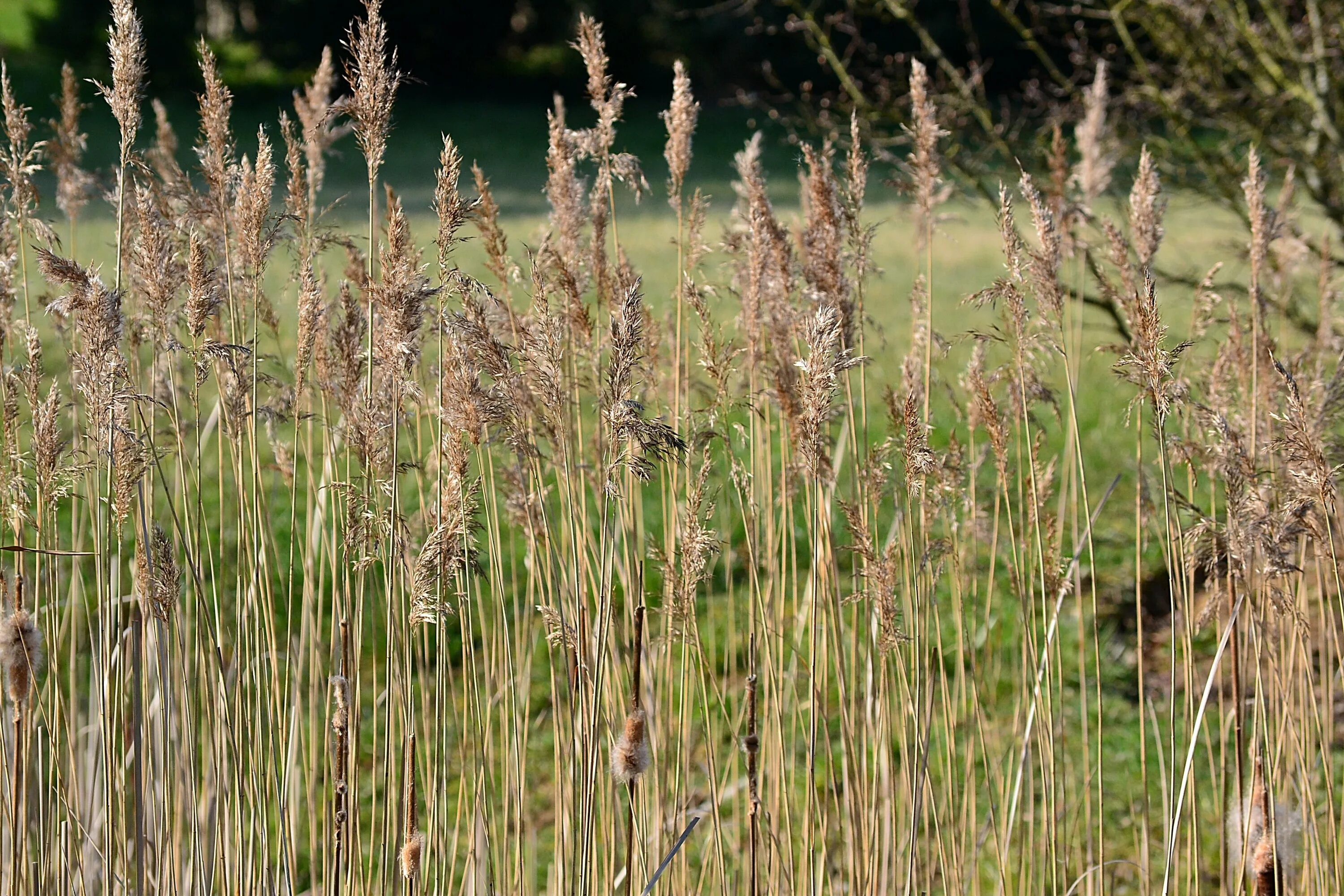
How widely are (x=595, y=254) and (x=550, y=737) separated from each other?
5.06 ft

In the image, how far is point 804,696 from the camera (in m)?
2.77

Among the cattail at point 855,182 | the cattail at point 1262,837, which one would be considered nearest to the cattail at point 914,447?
the cattail at point 855,182

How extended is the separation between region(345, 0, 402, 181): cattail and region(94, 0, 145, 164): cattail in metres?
0.22

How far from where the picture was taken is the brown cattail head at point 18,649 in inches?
47.5

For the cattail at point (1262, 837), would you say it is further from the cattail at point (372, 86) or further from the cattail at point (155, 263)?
the cattail at point (155, 263)

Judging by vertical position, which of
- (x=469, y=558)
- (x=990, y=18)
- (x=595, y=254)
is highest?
(x=990, y=18)

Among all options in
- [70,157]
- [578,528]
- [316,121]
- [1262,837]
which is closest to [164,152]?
[70,157]

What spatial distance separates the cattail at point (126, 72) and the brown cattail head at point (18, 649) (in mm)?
464

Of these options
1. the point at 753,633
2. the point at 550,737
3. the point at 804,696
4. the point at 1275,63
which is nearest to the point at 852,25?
the point at 1275,63

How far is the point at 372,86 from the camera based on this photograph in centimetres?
115

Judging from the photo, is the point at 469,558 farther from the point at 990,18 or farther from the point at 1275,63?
the point at 990,18

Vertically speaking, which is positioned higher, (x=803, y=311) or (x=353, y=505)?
(x=803, y=311)

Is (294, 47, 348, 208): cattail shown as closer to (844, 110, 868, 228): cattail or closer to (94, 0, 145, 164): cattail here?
(94, 0, 145, 164): cattail

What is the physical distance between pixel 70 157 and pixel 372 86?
1.00 meters
